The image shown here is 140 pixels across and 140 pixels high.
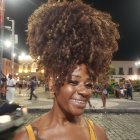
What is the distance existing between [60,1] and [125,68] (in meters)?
98.7

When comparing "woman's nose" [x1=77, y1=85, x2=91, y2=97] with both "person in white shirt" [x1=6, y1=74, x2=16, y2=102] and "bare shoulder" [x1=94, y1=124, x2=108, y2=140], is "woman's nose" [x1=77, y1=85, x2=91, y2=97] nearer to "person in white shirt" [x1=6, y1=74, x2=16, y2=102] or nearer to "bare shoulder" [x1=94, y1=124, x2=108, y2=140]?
"bare shoulder" [x1=94, y1=124, x2=108, y2=140]

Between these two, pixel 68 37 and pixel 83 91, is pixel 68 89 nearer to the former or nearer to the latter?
pixel 83 91

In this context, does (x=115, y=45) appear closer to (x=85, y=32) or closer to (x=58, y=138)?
(x=85, y=32)

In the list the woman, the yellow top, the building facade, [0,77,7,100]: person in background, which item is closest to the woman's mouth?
the woman

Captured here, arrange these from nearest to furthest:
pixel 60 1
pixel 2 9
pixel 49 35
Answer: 1. pixel 49 35
2. pixel 60 1
3. pixel 2 9

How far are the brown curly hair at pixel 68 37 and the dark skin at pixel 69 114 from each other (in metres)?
0.06

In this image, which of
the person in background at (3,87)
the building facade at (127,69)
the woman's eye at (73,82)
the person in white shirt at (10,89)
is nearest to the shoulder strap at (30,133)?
the woman's eye at (73,82)

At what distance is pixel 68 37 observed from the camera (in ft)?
8.14

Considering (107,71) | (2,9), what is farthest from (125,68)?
(107,71)

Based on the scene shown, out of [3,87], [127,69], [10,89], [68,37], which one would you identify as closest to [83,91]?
[68,37]

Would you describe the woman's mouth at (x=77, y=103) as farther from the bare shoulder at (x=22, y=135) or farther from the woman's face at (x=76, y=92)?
the bare shoulder at (x=22, y=135)

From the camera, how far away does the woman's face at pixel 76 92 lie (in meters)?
2.45

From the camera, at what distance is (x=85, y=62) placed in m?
2.55

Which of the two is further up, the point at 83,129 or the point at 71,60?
the point at 71,60
